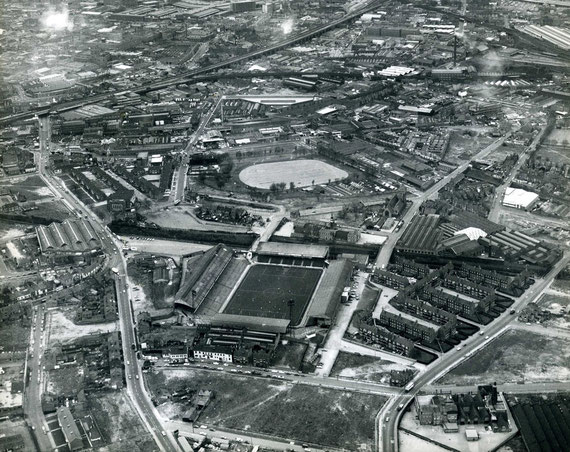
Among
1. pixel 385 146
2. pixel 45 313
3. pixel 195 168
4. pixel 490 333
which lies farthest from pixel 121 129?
pixel 490 333

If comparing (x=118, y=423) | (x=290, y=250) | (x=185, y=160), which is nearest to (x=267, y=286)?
(x=290, y=250)

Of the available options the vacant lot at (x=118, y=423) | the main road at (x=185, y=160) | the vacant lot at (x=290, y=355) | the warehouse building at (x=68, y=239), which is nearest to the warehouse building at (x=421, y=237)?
the vacant lot at (x=290, y=355)

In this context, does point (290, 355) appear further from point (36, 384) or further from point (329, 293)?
point (36, 384)

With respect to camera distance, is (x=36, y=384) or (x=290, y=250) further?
(x=290, y=250)

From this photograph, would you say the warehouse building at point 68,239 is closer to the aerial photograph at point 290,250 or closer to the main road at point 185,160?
the aerial photograph at point 290,250

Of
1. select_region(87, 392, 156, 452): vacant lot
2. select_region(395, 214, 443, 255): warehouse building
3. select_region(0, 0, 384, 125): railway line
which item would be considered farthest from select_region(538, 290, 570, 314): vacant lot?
select_region(0, 0, 384, 125): railway line

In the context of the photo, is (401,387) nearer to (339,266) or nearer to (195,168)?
(339,266)

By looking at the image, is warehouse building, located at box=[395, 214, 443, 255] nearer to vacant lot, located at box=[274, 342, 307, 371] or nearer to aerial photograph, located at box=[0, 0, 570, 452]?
aerial photograph, located at box=[0, 0, 570, 452]
